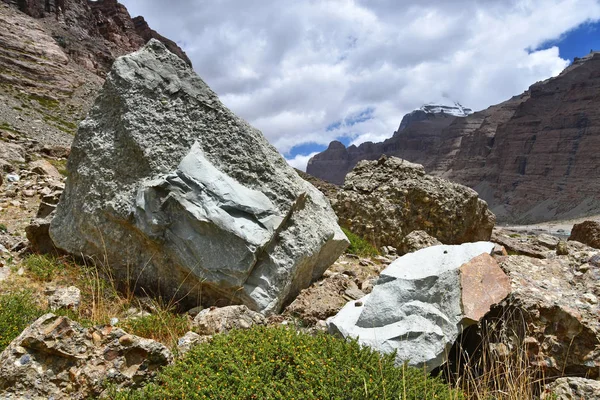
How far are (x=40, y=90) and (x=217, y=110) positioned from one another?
9622cm

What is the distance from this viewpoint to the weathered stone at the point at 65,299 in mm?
6004

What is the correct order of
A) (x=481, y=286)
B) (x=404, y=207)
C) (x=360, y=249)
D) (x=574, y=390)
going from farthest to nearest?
(x=404, y=207), (x=360, y=249), (x=481, y=286), (x=574, y=390)

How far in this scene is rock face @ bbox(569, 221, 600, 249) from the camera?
56.1 feet

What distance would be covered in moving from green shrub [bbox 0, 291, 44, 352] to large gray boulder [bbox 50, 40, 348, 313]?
1843mm

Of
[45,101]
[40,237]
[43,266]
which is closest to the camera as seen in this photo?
[43,266]

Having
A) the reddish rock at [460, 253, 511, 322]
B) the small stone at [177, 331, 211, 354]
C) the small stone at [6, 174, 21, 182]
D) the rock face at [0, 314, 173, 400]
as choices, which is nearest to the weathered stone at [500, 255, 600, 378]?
the reddish rock at [460, 253, 511, 322]

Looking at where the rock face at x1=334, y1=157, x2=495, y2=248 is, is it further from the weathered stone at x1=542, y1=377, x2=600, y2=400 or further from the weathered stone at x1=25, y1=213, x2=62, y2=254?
the weathered stone at x1=25, y1=213, x2=62, y2=254

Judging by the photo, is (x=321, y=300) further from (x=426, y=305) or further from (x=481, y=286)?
(x=481, y=286)

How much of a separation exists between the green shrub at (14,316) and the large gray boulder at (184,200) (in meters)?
1.84

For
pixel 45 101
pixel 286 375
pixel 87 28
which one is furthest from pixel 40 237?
pixel 87 28

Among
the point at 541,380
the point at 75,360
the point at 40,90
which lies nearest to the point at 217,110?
the point at 75,360

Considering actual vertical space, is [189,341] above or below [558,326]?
below

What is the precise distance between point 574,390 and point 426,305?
1.78 metres

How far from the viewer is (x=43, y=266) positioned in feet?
24.3
